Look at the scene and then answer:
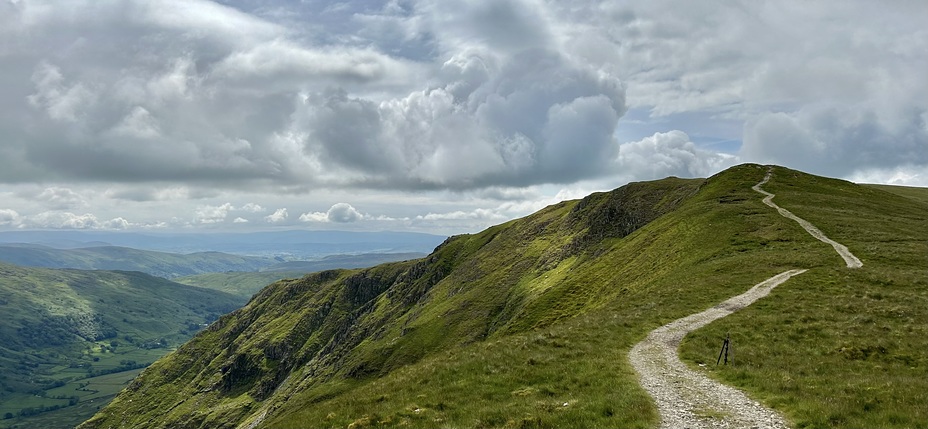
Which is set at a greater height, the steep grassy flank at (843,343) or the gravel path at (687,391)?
the steep grassy flank at (843,343)

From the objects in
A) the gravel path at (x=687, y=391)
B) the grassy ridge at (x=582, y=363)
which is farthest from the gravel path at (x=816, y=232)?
the gravel path at (x=687, y=391)

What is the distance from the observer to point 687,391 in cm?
2062

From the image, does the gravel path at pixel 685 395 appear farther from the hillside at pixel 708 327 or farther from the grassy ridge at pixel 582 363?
the grassy ridge at pixel 582 363

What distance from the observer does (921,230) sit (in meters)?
63.0

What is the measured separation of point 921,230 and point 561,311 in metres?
50.1

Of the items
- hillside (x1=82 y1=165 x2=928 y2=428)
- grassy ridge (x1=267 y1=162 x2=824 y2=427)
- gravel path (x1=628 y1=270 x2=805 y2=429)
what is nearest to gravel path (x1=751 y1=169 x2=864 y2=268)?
hillside (x1=82 y1=165 x2=928 y2=428)

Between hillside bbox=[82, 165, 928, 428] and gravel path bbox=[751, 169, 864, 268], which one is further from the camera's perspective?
gravel path bbox=[751, 169, 864, 268]

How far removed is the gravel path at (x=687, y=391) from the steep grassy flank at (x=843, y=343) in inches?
36.8

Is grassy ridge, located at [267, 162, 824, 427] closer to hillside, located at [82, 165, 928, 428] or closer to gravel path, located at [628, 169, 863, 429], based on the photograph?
hillside, located at [82, 165, 928, 428]

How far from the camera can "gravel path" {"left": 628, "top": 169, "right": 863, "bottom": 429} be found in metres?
16.8

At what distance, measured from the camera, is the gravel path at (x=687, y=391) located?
16.8 metres

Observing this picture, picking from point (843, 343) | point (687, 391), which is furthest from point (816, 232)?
point (687, 391)

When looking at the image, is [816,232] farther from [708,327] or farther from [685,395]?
[685,395]

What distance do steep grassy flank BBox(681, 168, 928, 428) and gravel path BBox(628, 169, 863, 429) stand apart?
934 millimetres
